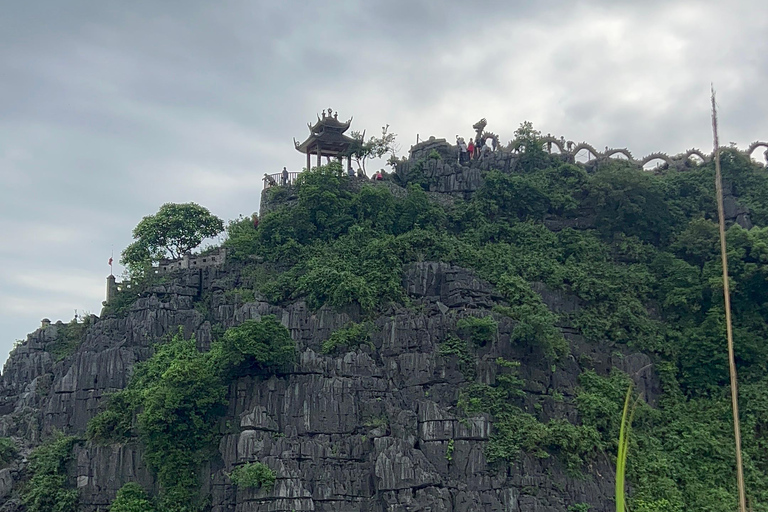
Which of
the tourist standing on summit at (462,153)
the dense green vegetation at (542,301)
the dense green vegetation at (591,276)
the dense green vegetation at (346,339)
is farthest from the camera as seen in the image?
the tourist standing on summit at (462,153)

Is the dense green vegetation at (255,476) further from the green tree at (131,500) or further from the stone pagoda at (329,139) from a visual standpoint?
the stone pagoda at (329,139)

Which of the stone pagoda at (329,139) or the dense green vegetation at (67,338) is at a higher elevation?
the stone pagoda at (329,139)

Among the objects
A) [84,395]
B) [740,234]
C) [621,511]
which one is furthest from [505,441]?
[621,511]

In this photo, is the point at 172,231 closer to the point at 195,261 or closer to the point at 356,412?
the point at 195,261

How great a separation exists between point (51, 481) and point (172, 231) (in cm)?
1371

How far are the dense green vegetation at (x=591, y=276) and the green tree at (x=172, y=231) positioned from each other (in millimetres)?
3368

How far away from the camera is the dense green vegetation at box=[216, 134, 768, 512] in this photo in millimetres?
27031

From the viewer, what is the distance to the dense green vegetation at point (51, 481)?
28.4 metres

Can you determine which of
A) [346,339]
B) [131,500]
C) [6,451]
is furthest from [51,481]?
[346,339]

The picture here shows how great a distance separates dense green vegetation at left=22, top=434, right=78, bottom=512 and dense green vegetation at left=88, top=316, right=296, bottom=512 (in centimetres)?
278

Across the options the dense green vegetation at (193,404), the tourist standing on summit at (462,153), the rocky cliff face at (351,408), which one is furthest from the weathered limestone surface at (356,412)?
the tourist standing on summit at (462,153)

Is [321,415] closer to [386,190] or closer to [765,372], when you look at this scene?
[386,190]

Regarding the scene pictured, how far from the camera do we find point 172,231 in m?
39.5

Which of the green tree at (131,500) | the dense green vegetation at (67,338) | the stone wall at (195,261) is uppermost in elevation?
the stone wall at (195,261)
